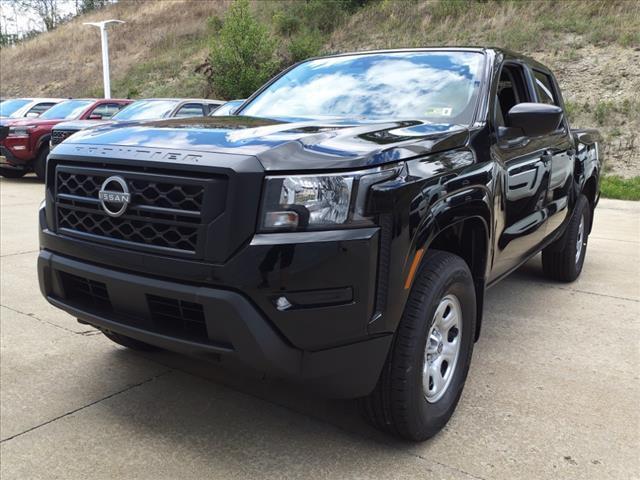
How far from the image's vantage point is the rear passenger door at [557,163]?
4.11 m

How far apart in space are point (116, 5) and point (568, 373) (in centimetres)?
4908

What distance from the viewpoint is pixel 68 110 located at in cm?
1320

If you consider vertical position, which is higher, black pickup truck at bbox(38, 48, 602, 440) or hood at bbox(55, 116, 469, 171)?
hood at bbox(55, 116, 469, 171)

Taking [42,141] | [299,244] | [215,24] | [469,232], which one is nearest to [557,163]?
[469,232]

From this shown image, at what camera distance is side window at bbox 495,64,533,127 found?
3.58 m

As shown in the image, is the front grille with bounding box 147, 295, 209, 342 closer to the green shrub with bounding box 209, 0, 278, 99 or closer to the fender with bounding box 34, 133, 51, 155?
the fender with bounding box 34, 133, 51, 155

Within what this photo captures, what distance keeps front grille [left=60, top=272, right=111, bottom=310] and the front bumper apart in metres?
0.05

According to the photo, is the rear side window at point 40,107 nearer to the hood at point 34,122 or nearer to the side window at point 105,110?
the side window at point 105,110

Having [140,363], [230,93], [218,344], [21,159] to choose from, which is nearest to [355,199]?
[218,344]

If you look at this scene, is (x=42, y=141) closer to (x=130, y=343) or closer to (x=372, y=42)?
(x=130, y=343)

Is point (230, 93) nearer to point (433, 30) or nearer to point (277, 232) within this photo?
point (433, 30)

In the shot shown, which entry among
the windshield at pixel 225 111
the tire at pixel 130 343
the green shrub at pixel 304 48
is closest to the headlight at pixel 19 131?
the windshield at pixel 225 111

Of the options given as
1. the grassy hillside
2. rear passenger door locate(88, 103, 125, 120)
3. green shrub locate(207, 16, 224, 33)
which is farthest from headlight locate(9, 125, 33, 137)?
green shrub locate(207, 16, 224, 33)

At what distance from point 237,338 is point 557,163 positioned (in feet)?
9.66
